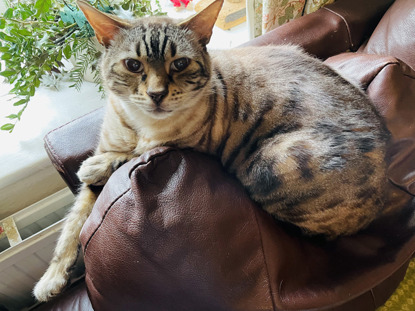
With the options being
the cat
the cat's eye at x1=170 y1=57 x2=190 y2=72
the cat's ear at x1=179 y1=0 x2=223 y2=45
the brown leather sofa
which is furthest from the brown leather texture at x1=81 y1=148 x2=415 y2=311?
the cat's ear at x1=179 y1=0 x2=223 y2=45

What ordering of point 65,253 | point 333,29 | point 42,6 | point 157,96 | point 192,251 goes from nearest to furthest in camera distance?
point 192,251, point 157,96, point 65,253, point 42,6, point 333,29

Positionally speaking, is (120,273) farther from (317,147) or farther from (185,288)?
(317,147)

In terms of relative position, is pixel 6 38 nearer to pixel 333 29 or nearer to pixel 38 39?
pixel 38 39

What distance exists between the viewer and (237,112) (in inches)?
34.7

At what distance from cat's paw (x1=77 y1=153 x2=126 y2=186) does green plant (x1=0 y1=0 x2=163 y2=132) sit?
0.34m

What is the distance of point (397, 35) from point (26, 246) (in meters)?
1.44

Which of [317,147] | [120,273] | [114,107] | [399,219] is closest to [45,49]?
[114,107]

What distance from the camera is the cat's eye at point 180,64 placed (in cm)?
79

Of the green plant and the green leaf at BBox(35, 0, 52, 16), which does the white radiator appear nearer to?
the green plant

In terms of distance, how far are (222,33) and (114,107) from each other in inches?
38.3

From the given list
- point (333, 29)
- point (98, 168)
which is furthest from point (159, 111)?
point (333, 29)

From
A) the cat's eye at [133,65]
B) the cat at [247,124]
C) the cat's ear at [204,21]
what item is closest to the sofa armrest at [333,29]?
the cat at [247,124]

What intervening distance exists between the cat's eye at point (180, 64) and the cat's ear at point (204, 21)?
8 cm

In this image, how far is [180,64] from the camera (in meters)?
0.79
